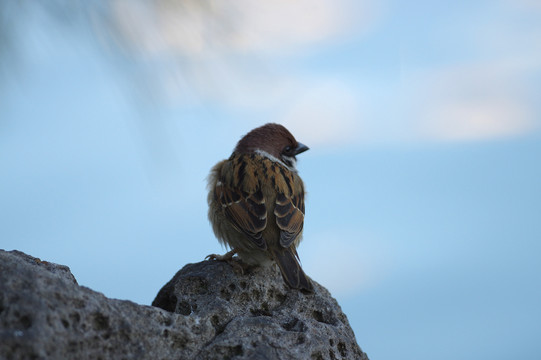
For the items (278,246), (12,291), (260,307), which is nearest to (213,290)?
(260,307)

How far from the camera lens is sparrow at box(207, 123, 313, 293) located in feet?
15.8

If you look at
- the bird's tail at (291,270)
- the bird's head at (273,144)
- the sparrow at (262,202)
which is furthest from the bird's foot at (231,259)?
the bird's head at (273,144)

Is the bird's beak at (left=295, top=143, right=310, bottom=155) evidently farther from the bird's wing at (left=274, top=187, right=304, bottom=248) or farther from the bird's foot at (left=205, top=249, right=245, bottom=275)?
the bird's foot at (left=205, top=249, right=245, bottom=275)

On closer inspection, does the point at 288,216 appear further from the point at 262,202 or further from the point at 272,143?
the point at 272,143

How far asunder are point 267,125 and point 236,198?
108 centimetres

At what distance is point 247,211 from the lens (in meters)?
5.03

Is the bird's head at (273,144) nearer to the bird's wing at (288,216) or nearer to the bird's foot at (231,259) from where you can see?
the bird's wing at (288,216)

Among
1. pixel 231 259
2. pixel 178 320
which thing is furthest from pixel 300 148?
pixel 178 320

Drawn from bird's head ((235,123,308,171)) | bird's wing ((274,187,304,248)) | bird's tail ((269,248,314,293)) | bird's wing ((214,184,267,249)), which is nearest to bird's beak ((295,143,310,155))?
bird's head ((235,123,308,171))

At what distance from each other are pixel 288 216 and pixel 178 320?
1702 millimetres

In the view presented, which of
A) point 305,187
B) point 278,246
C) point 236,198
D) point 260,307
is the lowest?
point 260,307

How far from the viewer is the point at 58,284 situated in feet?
10.4

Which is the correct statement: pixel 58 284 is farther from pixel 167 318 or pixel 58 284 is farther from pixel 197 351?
pixel 197 351

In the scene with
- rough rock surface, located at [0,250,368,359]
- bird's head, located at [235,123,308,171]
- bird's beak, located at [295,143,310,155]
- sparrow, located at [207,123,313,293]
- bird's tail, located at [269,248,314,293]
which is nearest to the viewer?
rough rock surface, located at [0,250,368,359]
